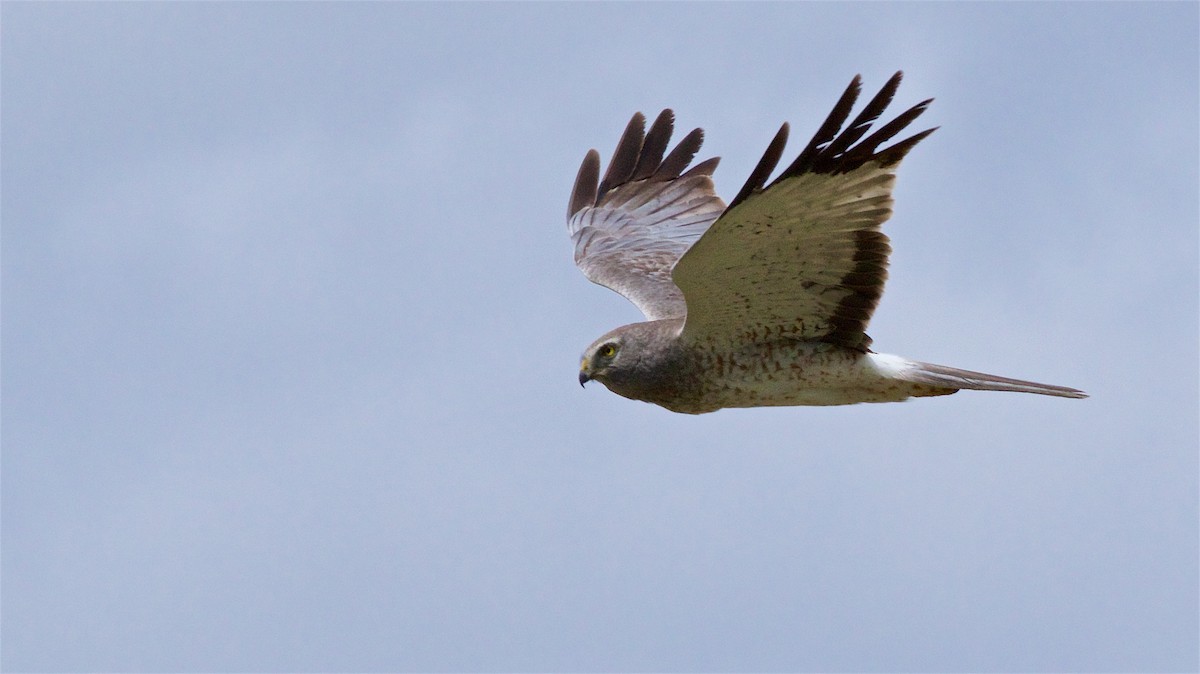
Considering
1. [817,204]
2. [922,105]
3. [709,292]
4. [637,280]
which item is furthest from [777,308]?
[637,280]

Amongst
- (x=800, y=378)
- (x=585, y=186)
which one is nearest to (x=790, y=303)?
(x=800, y=378)

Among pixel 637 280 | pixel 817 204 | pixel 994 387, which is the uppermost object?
pixel 637 280

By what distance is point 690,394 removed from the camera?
9.31m

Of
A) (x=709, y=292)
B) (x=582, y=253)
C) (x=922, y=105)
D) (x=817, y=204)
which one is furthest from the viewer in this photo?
(x=582, y=253)

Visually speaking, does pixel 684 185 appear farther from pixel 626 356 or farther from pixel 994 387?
pixel 994 387

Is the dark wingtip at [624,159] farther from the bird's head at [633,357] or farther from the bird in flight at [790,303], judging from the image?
the bird's head at [633,357]

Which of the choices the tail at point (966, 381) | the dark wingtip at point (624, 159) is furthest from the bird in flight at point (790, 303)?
the dark wingtip at point (624, 159)

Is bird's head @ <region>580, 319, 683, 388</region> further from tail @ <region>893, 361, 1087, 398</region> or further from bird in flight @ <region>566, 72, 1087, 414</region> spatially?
tail @ <region>893, 361, 1087, 398</region>

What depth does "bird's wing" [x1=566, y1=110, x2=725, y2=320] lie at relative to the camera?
11.6 m

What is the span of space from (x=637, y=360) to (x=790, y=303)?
0.98 meters

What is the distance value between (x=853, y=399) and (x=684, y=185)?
338 cm

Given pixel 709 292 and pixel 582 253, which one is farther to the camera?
pixel 582 253

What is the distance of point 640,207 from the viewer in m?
12.3

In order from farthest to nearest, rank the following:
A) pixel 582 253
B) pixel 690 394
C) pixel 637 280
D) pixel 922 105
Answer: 1. pixel 582 253
2. pixel 637 280
3. pixel 690 394
4. pixel 922 105
